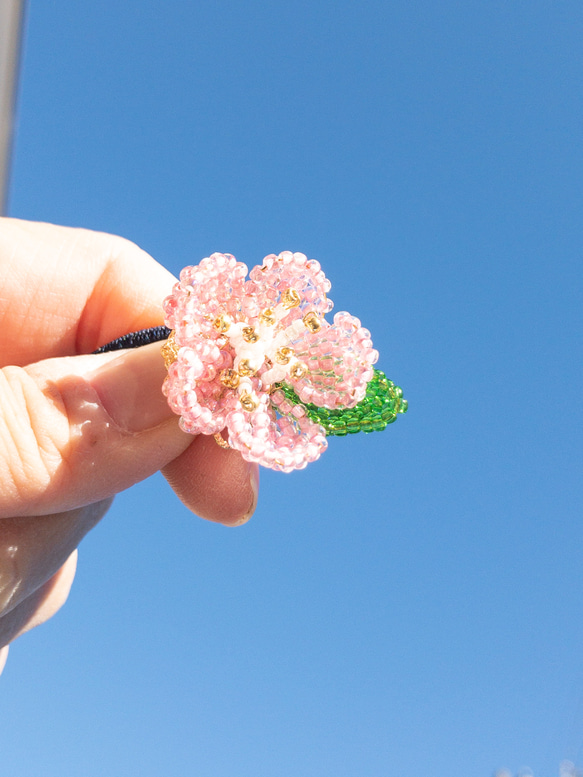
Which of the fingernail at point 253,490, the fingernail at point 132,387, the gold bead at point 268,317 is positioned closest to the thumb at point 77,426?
the fingernail at point 132,387

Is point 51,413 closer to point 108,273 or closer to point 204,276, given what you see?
point 204,276

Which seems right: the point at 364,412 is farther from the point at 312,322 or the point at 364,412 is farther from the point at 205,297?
the point at 205,297

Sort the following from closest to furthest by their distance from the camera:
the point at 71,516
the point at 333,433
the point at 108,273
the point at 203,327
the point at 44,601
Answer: the point at 203,327
the point at 333,433
the point at 71,516
the point at 108,273
the point at 44,601

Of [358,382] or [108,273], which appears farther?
[108,273]

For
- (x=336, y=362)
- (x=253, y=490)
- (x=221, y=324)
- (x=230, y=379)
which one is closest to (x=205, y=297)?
(x=221, y=324)

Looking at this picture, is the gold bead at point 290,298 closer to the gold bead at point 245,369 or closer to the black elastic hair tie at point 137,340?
the gold bead at point 245,369

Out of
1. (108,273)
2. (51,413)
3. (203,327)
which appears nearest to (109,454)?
(51,413)
